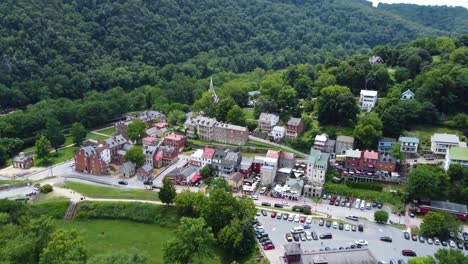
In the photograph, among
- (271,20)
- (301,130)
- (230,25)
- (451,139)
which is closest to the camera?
(451,139)

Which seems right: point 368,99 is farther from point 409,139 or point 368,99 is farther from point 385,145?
point 409,139

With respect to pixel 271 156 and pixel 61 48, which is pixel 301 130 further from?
pixel 61 48

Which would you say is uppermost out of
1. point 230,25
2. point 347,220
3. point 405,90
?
point 230,25

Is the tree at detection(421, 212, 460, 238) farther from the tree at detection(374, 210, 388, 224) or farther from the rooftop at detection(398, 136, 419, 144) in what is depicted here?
the rooftop at detection(398, 136, 419, 144)

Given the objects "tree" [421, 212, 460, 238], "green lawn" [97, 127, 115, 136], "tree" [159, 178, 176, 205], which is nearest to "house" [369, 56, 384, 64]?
"tree" [421, 212, 460, 238]

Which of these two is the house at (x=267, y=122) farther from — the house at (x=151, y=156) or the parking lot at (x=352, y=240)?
the parking lot at (x=352, y=240)

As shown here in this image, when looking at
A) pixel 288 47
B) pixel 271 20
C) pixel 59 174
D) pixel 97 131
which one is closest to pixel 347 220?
pixel 59 174
